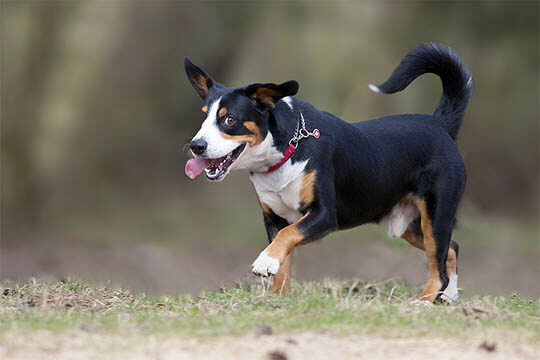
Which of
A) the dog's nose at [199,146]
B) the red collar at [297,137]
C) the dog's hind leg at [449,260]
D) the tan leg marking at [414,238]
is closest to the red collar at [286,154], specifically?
the red collar at [297,137]

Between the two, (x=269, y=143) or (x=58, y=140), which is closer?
(x=269, y=143)

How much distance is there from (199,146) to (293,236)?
2.94 ft

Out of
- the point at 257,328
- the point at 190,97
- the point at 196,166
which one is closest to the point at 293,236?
the point at 196,166

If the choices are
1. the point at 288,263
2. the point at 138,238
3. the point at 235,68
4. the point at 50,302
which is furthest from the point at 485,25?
the point at 50,302

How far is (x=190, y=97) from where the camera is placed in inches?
664

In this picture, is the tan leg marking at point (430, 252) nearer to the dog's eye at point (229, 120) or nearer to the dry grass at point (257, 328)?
the dry grass at point (257, 328)

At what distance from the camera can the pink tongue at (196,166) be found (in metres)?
5.59

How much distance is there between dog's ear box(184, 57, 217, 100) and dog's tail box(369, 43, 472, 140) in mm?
1516

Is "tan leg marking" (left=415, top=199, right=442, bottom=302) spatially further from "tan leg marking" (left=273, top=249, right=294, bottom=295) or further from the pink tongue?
the pink tongue

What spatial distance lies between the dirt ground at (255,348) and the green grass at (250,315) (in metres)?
0.12

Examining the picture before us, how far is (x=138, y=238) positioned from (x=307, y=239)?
32.6 ft

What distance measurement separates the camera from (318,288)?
7.16 metres

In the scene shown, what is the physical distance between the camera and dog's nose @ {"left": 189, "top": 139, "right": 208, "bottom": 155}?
5449 mm

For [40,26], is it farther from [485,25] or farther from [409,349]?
[409,349]
